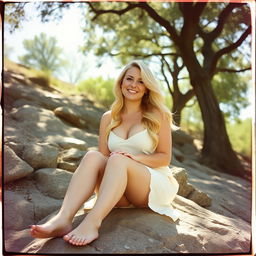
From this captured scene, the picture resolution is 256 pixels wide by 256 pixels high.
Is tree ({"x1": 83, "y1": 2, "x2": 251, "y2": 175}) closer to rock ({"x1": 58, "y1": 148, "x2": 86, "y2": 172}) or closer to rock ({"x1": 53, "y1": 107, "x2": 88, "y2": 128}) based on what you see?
rock ({"x1": 53, "y1": 107, "x2": 88, "y2": 128})

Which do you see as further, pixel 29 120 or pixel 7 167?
pixel 29 120

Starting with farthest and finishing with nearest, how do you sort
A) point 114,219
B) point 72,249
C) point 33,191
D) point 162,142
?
point 33,191 < point 162,142 < point 114,219 < point 72,249

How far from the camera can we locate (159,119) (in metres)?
2.77

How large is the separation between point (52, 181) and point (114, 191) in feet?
4.57

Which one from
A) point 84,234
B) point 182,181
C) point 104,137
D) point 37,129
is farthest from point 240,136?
point 84,234

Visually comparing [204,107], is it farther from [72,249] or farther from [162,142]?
[72,249]

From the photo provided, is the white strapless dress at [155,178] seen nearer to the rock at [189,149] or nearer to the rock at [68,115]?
the rock at [68,115]

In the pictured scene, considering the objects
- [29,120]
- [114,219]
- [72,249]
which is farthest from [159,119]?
[29,120]

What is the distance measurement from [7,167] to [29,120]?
1.88 metres

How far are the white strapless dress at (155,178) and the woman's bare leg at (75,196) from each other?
0.31 m

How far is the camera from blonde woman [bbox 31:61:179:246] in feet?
7.22

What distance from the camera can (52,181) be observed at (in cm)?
347

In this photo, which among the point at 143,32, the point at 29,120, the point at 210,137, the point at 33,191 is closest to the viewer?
the point at 33,191

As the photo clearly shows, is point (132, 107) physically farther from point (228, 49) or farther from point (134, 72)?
point (228, 49)
